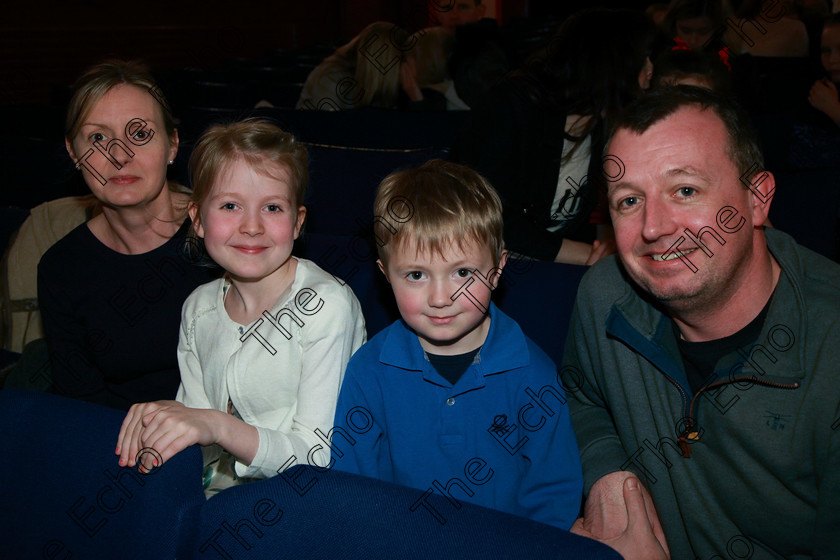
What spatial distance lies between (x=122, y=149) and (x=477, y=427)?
1.17m

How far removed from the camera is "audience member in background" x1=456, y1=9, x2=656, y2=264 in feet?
6.68

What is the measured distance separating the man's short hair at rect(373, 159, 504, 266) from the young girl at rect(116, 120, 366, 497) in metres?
0.21

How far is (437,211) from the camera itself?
4.44 feet

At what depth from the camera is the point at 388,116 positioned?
284 cm

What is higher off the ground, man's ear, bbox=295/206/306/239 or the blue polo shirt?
man's ear, bbox=295/206/306/239

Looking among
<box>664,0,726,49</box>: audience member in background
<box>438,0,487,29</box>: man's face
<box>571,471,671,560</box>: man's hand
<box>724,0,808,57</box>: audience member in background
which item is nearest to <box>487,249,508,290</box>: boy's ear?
<box>571,471,671,560</box>: man's hand

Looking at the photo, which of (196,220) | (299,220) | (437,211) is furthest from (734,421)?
(196,220)

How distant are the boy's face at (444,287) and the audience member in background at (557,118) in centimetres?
68

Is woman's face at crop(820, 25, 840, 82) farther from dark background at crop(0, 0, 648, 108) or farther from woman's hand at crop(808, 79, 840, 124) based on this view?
dark background at crop(0, 0, 648, 108)

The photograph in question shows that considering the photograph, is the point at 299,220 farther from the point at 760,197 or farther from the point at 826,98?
the point at 826,98

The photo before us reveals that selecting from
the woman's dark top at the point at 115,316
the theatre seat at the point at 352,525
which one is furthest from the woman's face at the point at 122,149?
the theatre seat at the point at 352,525

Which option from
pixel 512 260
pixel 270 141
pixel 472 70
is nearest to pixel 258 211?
pixel 270 141

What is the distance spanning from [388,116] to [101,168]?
140 centimetres

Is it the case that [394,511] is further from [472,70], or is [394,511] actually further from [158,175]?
[472,70]
